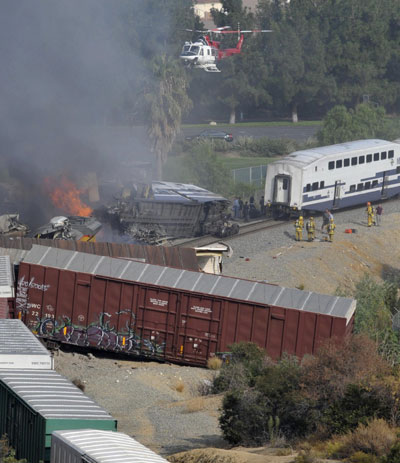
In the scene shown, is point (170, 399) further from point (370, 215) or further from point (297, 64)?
point (297, 64)

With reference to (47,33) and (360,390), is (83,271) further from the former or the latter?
(47,33)

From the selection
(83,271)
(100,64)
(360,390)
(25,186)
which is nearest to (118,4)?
(100,64)

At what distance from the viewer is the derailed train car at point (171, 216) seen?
4144 centimetres

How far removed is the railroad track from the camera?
40594 millimetres

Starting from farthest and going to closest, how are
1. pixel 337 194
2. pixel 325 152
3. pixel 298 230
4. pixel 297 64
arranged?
1. pixel 297 64
2. pixel 337 194
3. pixel 325 152
4. pixel 298 230

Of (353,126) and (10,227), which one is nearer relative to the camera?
(10,227)

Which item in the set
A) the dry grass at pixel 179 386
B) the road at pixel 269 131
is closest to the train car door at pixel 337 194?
the dry grass at pixel 179 386

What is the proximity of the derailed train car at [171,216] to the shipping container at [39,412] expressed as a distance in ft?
71.4

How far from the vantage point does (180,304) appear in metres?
26.4

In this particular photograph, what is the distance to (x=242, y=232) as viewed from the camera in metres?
43.5

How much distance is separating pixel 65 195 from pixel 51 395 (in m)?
31.8

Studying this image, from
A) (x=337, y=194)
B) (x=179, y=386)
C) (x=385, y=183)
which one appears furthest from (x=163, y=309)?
(x=385, y=183)

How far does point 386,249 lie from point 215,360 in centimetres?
2014

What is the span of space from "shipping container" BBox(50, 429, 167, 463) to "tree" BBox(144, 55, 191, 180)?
3917cm
